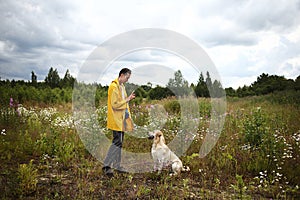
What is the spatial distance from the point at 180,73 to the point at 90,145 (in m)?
3.08

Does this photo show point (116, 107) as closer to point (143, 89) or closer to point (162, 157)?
point (162, 157)

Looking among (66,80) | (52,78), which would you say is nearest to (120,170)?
(66,80)

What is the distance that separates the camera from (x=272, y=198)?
4613mm

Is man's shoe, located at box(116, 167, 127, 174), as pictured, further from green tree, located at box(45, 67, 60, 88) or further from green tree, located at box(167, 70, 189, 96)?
green tree, located at box(45, 67, 60, 88)

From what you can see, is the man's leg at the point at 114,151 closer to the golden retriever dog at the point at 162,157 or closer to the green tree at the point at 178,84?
the golden retriever dog at the point at 162,157

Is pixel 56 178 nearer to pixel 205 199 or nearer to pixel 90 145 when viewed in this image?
pixel 90 145

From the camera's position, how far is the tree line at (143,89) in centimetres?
665

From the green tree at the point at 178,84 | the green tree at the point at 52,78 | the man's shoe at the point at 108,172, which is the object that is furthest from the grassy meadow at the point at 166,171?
the green tree at the point at 52,78

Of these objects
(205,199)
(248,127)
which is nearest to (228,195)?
(205,199)

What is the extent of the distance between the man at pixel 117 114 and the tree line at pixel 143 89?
2.47ft

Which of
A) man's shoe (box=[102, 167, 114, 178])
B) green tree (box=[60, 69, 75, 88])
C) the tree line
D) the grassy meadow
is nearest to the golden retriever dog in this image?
the grassy meadow

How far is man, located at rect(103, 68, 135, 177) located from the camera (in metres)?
5.30

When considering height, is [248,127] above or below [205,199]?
above

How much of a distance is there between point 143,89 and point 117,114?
1.84 meters
